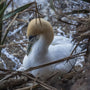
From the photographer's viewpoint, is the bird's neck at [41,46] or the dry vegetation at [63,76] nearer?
the dry vegetation at [63,76]

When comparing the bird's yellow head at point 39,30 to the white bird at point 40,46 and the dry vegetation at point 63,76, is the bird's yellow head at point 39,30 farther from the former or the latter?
the dry vegetation at point 63,76

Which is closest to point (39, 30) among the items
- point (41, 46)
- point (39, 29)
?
point (39, 29)

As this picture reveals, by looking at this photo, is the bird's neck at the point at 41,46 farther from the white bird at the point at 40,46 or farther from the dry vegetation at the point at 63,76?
the dry vegetation at the point at 63,76

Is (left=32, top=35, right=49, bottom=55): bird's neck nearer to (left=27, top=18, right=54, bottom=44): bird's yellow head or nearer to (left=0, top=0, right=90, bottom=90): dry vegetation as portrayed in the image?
(left=27, top=18, right=54, bottom=44): bird's yellow head

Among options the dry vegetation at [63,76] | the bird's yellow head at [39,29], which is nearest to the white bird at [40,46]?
the bird's yellow head at [39,29]

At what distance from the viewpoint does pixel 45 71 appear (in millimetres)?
1901

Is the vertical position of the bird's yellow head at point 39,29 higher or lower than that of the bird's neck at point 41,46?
higher

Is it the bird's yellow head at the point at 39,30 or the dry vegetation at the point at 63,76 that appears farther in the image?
the bird's yellow head at the point at 39,30

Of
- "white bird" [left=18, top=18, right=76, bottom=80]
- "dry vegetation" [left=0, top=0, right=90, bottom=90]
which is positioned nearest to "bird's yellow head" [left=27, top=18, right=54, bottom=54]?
"white bird" [left=18, top=18, right=76, bottom=80]

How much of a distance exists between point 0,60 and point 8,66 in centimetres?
14

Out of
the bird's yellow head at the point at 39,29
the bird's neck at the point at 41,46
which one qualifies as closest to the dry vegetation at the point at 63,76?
the bird's yellow head at the point at 39,29

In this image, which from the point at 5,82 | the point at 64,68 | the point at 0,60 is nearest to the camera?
the point at 5,82

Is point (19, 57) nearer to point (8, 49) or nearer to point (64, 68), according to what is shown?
point (8, 49)

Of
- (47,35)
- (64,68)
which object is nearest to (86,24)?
(64,68)
